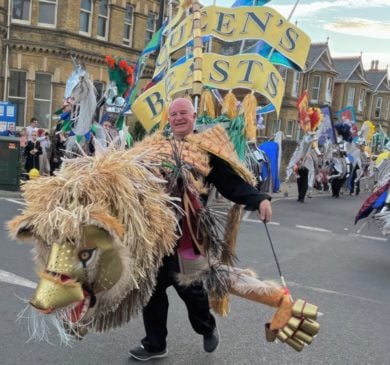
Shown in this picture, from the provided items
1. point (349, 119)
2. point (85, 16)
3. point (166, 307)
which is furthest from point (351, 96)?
point (166, 307)

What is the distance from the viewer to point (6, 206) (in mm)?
9562

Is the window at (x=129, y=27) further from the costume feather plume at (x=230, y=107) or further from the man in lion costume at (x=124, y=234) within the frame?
the man in lion costume at (x=124, y=234)

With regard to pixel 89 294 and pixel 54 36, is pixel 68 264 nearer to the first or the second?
pixel 89 294

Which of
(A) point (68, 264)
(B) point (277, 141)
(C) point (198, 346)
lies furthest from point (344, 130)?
(A) point (68, 264)

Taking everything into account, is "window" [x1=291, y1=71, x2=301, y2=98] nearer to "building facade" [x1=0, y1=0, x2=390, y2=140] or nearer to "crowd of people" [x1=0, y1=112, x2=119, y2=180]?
"building facade" [x1=0, y1=0, x2=390, y2=140]

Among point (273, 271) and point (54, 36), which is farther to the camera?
point (54, 36)

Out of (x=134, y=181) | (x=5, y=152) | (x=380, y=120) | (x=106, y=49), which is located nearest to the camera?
(x=134, y=181)

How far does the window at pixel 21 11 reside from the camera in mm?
19469

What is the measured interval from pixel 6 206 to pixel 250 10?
6.12m

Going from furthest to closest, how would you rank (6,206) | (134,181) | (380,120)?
(380,120) → (6,206) → (134,181)

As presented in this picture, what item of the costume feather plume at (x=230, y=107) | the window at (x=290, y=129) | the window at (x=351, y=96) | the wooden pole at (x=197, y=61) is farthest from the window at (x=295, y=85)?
the wooden pole at (x=197, y=61)

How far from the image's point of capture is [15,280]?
4.91 metres

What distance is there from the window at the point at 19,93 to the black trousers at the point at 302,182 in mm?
10949

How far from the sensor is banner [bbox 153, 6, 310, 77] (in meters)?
5.43
